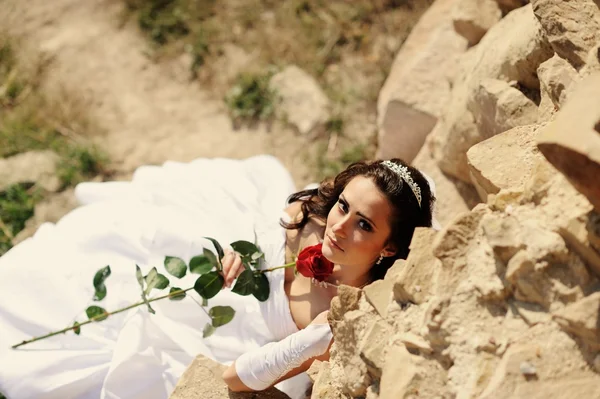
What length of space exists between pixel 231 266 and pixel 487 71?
162cm

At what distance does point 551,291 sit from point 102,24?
15.2ft

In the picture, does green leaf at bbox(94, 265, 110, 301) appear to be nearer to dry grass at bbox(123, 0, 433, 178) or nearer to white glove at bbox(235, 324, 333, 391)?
white glove at bbox(235, 324, 333, 391)

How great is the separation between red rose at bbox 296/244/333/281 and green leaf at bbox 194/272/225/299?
15.2 inches

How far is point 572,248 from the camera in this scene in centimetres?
169

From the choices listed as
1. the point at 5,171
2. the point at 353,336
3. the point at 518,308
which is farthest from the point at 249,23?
the point at 518,308

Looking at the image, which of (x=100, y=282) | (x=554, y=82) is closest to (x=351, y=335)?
(x=554, y=82)

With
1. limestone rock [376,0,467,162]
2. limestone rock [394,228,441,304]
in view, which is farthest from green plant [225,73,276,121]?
limestone rock [394,228,441,304]

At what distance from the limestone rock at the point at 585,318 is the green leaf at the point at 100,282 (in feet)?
6.93

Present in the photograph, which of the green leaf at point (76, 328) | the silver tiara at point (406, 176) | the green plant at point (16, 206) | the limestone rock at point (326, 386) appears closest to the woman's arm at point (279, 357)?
the limestone rock at point (326, 386)

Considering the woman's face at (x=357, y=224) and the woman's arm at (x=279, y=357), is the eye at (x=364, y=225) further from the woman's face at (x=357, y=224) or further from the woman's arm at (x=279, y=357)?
the woman's arm at (x=279, y=357)

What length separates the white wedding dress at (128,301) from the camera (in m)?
2.80

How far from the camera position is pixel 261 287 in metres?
2.83

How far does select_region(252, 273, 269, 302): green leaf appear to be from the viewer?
2809mm

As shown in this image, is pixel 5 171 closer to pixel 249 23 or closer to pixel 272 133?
pixel 272 133
